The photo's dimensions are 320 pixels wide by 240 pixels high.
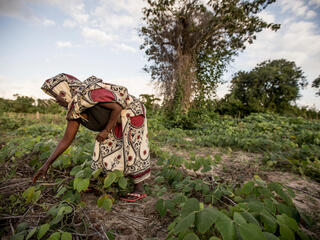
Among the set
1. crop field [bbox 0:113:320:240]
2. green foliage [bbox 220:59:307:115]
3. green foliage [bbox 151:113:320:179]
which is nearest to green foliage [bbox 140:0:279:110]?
green foliage [bbox 151:113:320:179]

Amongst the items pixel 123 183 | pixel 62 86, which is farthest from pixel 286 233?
pixel 62 86

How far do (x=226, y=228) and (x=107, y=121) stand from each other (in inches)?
53.8

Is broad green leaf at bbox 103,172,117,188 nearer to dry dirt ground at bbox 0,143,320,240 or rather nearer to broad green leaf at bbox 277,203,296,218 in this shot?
dry dirt ground at bbox 0,143,320,240

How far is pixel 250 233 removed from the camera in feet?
1.60

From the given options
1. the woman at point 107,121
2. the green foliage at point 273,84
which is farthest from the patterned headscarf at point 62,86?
the green foliage at point 273,84

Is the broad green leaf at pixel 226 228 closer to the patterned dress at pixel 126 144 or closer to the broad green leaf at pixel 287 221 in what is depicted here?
the broad green leaf at pixel 287 221

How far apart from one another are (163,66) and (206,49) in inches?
90.7

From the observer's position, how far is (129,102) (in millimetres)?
1710

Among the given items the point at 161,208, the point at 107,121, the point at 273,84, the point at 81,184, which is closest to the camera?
the point at 161,208

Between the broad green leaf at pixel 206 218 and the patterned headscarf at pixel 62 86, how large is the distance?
1.46m

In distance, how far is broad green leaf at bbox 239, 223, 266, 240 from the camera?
48 centimetres

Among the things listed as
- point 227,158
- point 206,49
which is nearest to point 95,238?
point 227,158

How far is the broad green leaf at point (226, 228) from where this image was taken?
496 millimetres

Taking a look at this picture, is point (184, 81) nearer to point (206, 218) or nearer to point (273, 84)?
point (206, 218)
